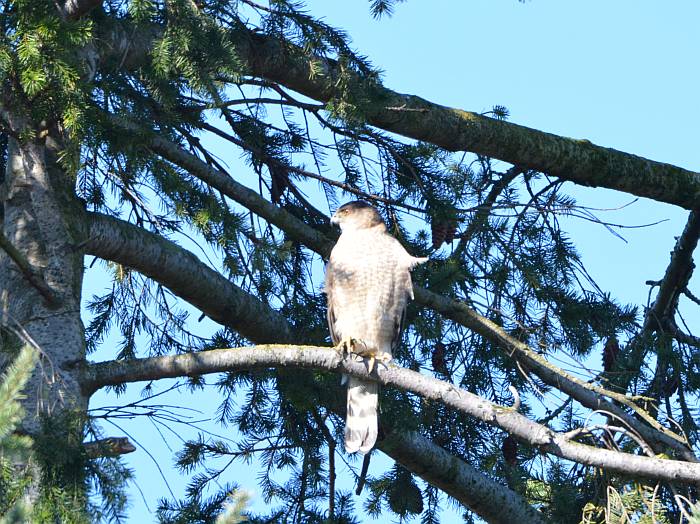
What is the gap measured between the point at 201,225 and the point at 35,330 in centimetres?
82

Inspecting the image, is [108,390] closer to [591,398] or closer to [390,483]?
[390,483]

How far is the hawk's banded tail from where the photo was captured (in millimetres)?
5043

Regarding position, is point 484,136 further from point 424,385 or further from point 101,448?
point 101,448

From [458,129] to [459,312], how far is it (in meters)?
1.41

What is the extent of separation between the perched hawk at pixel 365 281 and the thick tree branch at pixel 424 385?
1326 mm

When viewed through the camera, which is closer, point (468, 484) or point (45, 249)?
point (45, 249)

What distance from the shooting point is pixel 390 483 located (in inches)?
221

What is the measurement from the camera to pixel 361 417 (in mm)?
5117

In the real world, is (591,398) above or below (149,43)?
below

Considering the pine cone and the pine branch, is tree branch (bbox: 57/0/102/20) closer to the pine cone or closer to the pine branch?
the pine branch

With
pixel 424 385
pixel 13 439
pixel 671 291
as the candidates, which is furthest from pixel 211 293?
pixel 671 291

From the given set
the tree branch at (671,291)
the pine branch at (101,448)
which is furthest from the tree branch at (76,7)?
the tree branch at (671,291)

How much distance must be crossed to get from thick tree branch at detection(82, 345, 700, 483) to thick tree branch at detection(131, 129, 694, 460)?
518 millimetres

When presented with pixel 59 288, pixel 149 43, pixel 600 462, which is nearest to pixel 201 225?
pixel 59 288
